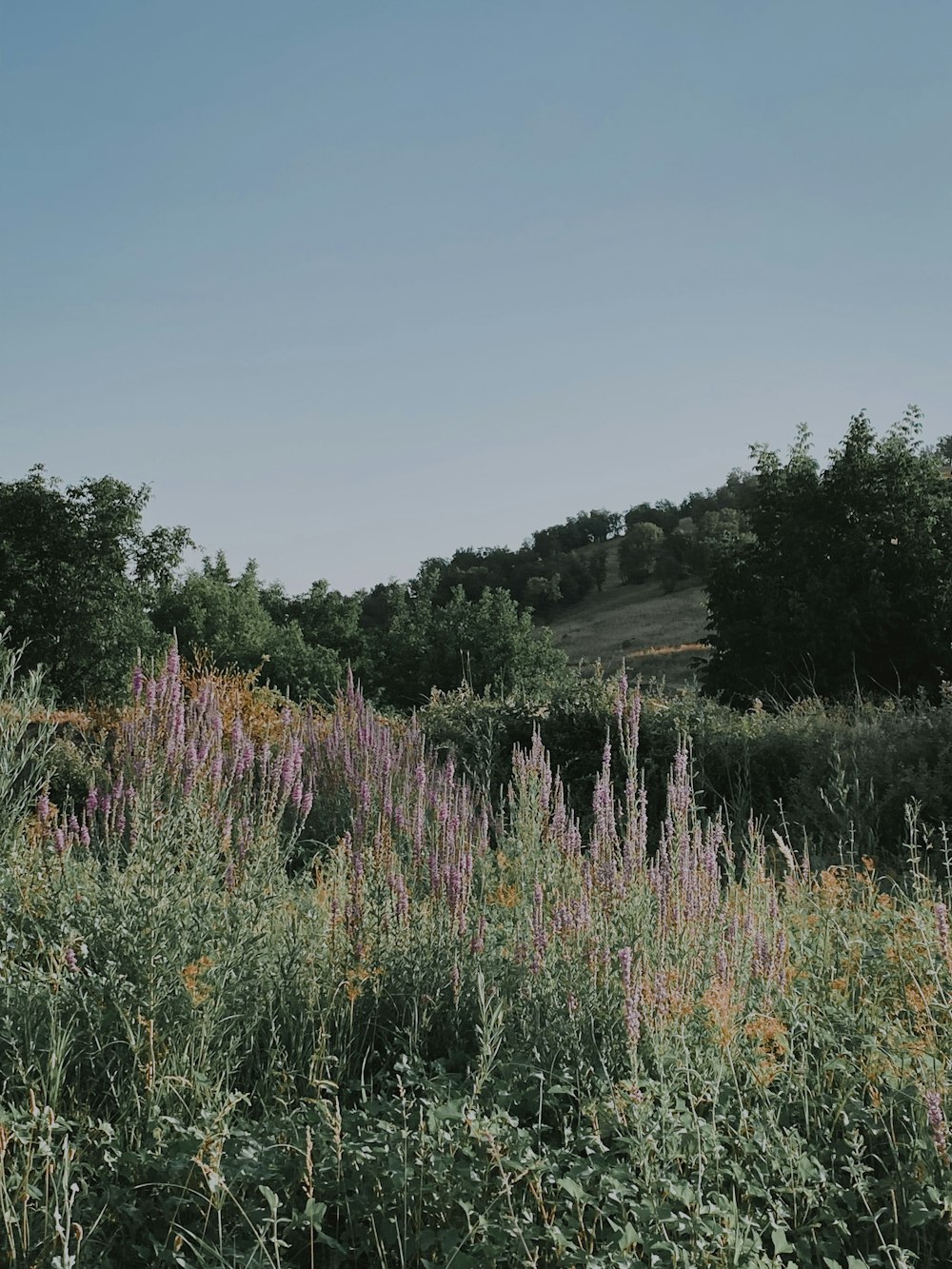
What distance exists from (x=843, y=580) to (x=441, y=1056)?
20.3 m

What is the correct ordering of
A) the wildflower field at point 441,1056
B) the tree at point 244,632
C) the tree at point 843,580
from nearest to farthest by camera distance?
1. the wildflower field at point 441,1056
2. the tree at point 843,580
3. the tree at point 244,632

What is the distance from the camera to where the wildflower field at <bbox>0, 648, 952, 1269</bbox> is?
2420mm

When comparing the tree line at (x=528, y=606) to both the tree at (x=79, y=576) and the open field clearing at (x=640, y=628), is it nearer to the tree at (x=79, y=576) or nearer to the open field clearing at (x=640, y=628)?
the tree at (x=79, y=576)

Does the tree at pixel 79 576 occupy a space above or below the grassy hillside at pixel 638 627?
above

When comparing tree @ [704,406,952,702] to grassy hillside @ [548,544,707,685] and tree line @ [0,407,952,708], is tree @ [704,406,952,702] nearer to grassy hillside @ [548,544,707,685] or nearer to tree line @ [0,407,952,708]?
tree line @ [0,407,952,708]

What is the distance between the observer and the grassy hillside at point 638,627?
4181 cm

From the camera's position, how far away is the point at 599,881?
3.47 meters

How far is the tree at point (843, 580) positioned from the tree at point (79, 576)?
17.4 meters

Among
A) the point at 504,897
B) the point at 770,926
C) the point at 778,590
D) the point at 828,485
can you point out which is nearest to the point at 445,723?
the point at 504,897

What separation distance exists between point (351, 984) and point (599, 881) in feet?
3.01

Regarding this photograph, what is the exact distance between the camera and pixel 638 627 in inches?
2074

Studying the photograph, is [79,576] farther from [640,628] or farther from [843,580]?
[640,628]

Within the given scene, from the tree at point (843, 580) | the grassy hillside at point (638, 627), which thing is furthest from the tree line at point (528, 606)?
the grassy hillside at point (638, 627)

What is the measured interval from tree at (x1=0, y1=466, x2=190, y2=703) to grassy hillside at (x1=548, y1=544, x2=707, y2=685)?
55.6 ft
